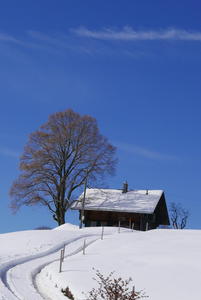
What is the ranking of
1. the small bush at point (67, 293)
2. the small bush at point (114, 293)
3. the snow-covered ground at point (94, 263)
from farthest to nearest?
the snow-covered ground at point (94, 263) → the small bush at point (67, 293) → the small bush at point (114, 293)

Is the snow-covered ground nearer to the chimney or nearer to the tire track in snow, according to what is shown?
the tire track in snow

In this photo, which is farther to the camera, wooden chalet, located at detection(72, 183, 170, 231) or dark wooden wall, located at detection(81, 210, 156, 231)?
dark wooden wall, located at detection(81, 210, 156, 231)

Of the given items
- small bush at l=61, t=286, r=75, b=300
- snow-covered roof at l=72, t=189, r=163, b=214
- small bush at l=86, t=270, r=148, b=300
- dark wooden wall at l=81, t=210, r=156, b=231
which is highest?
snow-covered roof at l=72, t=189, r=163, b=214

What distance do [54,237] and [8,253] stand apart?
26.1 feet

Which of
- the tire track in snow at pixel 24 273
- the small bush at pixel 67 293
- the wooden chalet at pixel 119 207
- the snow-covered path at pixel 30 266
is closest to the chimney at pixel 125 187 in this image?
the wooden chalet at pixel 119 207

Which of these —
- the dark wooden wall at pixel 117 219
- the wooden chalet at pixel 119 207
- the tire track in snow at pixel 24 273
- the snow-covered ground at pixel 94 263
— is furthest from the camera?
the dark wooden wall at pixel 117 219

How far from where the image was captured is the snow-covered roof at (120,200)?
54628 mm

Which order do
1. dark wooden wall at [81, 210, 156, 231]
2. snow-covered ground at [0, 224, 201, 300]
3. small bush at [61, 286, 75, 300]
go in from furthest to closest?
dark wooden wall at [81, 210, 156, 231], snow-covered ground at [0, 224, 201, 300], small bush at [61, 286, 75, 300]

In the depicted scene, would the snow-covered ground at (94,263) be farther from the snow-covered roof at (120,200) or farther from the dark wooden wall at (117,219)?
the dark wooden wall at (117,219)

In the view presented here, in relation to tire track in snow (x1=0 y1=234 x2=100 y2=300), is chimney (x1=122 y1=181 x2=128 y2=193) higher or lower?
higher

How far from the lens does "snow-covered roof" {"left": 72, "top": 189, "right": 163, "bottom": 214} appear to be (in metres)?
54.6

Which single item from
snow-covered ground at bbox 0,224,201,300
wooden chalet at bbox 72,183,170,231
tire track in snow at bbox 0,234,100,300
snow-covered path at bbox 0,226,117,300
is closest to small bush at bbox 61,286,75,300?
snow-covered ground at bbox 0,224,201,300

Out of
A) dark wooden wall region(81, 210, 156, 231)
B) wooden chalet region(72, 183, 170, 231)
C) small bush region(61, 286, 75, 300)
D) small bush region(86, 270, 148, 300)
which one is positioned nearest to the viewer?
small bush region(86, 270, 148, 300)

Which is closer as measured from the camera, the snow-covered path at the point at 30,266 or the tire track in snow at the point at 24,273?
the tire track in snow at the point at 24,273
